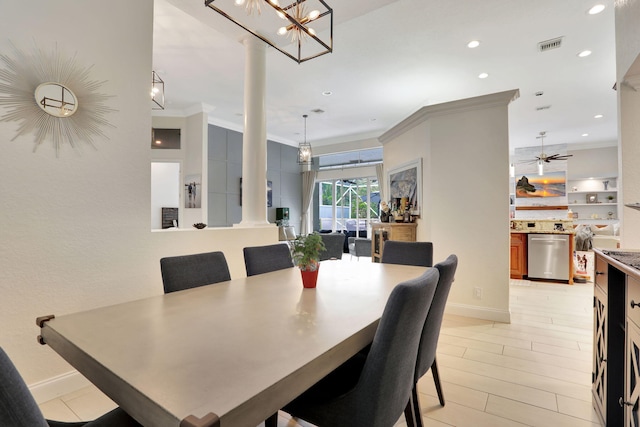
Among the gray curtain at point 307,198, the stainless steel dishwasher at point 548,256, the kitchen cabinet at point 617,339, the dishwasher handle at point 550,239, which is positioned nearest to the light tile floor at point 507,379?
the kitchen cabinet at point 617,339

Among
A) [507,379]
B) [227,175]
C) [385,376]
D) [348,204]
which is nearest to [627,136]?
[507,379]

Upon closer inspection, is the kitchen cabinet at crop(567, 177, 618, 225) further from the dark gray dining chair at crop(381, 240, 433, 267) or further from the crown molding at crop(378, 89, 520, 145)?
the dark gray dining chair at crop(381, 240, 433, 267)

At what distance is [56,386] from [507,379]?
3.12 meters

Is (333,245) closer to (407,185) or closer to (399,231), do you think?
(399,231)

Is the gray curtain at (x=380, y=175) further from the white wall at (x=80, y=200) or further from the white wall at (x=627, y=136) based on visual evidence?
the white wall at (x=80, y=200)

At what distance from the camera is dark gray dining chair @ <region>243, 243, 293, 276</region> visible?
7.59ft

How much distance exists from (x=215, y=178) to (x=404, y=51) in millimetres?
4752

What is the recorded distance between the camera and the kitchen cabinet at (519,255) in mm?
5605

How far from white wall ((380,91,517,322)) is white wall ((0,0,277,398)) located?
2.94 metres

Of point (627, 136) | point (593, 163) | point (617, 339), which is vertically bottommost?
point (617, 339)

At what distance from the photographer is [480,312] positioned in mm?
3586

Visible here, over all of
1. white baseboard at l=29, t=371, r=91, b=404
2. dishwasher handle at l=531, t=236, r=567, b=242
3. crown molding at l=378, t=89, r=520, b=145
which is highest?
crown molding at l=378, t=89, r=520, b=145

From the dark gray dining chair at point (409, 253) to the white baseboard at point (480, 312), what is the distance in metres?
1.52

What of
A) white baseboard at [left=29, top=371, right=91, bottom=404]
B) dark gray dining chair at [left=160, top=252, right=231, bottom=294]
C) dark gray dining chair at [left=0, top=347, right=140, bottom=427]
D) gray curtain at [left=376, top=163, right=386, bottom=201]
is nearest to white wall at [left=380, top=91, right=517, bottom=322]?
dark gray dining chair at [left=160, top=252, right=231, bottom=294]
